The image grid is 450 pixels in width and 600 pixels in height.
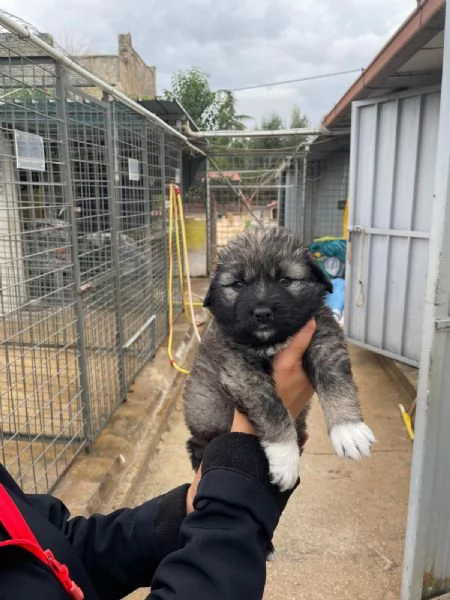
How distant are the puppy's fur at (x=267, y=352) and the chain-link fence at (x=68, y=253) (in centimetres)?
105

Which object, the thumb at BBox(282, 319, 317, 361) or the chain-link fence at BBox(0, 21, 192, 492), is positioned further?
the chain-link fence at BBox(0, 21, 192, 492)

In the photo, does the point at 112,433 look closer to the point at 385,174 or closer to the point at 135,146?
the point at 135,146

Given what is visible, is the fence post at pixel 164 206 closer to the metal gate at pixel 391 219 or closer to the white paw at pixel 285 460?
the metal gate at pixel 391 219

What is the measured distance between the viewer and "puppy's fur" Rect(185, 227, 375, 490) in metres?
1.71

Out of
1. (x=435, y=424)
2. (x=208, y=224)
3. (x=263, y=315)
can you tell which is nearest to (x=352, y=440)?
(x=263, y=315)

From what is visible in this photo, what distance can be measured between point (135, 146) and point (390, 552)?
14.6 feet

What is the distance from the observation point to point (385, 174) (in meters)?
5.17

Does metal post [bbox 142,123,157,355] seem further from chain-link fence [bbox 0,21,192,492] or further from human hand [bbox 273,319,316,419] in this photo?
human hand [bbox 273,319,316,419]

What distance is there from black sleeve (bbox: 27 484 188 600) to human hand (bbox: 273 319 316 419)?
478mm

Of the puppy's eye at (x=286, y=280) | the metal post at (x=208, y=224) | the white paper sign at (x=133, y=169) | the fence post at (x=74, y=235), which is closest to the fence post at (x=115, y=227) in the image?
the white paper sign at (x=133, y=169)

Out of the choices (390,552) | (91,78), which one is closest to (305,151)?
(91,78)

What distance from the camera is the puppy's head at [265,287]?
1.82 metres

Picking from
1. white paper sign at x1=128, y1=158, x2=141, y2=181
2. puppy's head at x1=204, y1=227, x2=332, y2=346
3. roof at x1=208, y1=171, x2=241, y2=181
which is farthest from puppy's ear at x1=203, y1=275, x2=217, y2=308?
roof at x1=208, y1=171, x2=241, y2=181

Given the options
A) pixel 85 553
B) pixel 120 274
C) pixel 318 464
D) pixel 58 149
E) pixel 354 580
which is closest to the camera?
pixel 85 553
